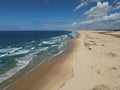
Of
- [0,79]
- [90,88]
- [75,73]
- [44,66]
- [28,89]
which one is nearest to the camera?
[90,88]

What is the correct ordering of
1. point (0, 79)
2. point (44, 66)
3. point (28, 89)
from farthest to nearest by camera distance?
1. point (44, 66)
2. point (0, 79)
3. point (28, 89)

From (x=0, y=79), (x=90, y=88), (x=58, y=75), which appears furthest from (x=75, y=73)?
(x=0, y=79)

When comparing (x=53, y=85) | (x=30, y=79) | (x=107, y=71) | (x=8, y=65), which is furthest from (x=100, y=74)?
(x=8, y=65)

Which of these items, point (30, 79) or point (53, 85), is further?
point (30, 79)

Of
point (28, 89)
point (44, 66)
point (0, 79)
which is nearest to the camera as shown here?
point (28, 89)

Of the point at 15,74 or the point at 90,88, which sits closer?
the point at 90,88

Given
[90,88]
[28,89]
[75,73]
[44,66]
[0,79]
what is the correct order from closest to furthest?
[90,88] → [28,89] → [0,79] → [75,73] → [44,66]

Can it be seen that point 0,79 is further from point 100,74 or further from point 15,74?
point 100,74

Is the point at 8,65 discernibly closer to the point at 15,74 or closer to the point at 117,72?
the point at 15,74
